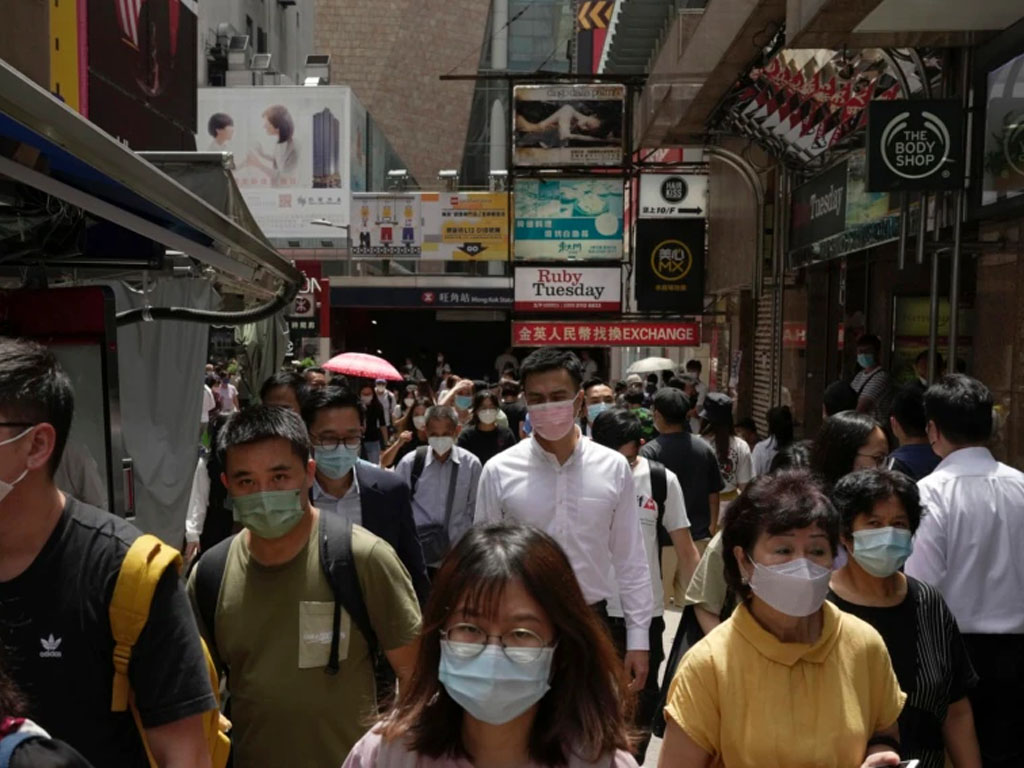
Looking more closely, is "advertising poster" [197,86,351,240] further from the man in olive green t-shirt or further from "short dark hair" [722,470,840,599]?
"short dark hair" [722,470,840,599]

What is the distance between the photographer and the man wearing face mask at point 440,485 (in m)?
7.39

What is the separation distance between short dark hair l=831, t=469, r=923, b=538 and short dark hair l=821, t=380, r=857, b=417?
6421mm

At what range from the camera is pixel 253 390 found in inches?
399

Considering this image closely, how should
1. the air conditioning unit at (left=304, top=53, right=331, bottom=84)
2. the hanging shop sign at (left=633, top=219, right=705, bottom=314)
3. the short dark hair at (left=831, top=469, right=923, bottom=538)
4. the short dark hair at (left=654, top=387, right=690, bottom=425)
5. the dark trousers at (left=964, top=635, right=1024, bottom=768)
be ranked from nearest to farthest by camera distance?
the short dark hair at (left=831, top=469, right=923, bottom=538) → the dark trousers at (left=964, top=635, right=1024, bottom=768) → the short dark hair at (left=654, top=387, right=690, bottom=425) → the hanging shop sign at (left=633, top=219, right=705, bottom=314) → the air conditioning unit at (left=304, top=53, right=331, bottom=84)

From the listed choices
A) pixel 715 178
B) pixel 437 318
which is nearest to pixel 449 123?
pixel 437 318

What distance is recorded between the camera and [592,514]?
15.8 ft

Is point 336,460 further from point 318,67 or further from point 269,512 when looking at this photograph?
point 318,67

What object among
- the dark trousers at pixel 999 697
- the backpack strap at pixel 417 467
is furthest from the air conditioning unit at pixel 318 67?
the dark trousers at pixel 999 697

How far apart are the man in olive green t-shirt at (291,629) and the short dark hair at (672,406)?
381cm

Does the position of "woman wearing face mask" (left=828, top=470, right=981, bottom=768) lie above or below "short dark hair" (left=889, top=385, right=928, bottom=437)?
below

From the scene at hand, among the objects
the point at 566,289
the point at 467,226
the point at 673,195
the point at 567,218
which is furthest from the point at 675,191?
the point at 467,226

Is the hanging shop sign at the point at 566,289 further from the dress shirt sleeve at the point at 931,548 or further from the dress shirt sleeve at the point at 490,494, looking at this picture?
the dress shirt sleeve at the point at 931,548

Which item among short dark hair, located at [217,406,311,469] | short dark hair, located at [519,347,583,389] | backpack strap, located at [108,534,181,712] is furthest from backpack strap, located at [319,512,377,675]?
short dark hair, located at [519,347,583,389]

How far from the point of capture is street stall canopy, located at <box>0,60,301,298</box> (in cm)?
334
